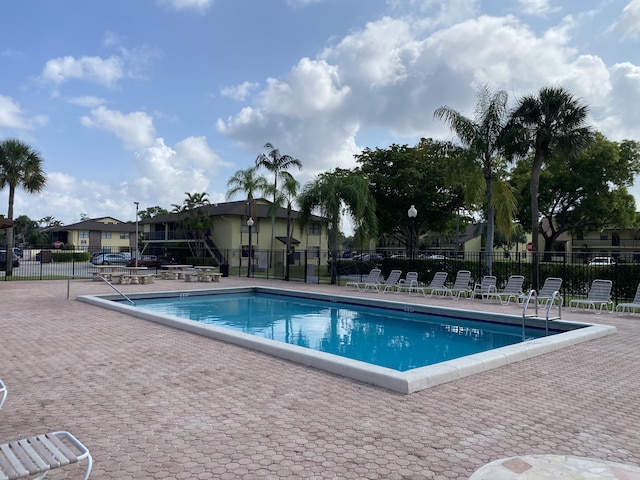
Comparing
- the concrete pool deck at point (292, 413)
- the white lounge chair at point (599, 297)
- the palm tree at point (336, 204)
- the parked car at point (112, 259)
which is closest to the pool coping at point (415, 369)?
the concrete pool deck at point (292, 413)

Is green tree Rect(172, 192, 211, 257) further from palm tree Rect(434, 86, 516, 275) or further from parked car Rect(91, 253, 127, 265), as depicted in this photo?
Result: palm tree Rect(434, 86, 516, 275)

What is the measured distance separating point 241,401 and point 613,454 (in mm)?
3686

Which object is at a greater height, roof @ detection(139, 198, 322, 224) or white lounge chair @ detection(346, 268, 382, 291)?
roof @ detection(139, 198, 322, 224)

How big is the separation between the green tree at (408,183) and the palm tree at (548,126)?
1357cm

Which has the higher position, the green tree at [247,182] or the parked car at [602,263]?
the green tree at [247,182]

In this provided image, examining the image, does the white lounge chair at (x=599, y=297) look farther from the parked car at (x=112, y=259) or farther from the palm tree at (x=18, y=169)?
the parked car at (x=112, y=259)

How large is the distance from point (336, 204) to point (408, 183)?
10.7 m

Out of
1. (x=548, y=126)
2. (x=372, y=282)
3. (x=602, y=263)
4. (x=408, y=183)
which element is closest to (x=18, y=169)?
(x=372, y=282)

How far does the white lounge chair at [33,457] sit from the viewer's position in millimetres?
2703

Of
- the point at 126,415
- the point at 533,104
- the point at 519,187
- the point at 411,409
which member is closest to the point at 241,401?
the point at 126,415

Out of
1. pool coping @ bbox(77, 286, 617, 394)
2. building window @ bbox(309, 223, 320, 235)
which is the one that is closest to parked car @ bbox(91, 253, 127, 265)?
building window @ bbox(309, 223, 320, 235)

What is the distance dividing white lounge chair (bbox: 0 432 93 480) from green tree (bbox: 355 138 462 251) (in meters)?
31.9

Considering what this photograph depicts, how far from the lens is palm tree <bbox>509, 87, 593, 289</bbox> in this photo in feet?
62.1

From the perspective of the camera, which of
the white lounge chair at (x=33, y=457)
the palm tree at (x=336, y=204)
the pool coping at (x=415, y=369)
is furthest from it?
the palm tree at (x=336, y=204)
